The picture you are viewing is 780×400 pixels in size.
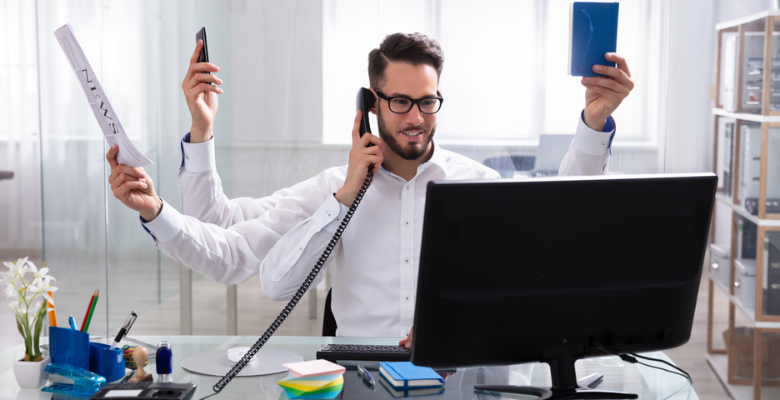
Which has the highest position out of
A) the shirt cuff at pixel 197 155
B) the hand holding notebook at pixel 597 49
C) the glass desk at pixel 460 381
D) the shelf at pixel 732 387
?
the hand holding notebook at pixel 597 49

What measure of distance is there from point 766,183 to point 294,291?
1910 mm

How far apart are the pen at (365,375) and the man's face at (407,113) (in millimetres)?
707

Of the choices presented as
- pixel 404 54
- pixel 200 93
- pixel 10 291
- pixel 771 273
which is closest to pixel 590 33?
pixel 404 54

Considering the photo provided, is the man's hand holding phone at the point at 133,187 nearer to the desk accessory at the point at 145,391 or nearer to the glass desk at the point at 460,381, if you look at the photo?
the glass desk at the point at 460,381

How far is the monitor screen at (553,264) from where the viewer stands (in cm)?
85

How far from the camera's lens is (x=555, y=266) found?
0.89m

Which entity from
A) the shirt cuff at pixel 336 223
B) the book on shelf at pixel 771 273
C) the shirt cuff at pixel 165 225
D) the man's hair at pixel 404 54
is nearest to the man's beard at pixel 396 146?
the man's hair at pixel 404 54

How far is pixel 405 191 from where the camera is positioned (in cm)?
172

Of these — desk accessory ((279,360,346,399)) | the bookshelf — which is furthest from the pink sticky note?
the bookshelf

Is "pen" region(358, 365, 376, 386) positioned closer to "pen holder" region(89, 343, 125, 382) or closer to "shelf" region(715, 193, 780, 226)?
"pen holder" region(89, 343, 125, 382)

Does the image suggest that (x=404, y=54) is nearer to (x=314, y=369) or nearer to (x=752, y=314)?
(x=314, y=369)

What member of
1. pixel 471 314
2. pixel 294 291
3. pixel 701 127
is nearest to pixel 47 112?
pixel 294 291

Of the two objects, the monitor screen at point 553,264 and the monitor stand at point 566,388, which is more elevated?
the monitor screen at point 553,264

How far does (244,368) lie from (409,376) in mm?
308
